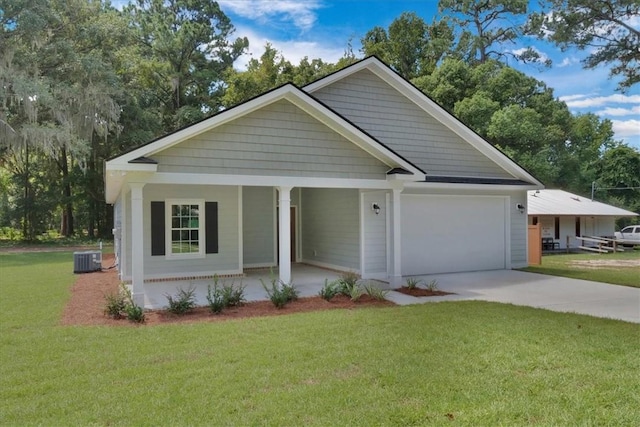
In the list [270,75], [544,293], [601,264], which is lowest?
[601,264]

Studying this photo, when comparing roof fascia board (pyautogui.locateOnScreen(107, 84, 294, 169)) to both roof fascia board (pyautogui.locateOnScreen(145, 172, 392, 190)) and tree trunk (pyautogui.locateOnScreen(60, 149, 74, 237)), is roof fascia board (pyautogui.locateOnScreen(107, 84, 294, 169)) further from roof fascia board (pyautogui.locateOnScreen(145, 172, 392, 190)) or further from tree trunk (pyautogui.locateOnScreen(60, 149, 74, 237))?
tree trunk (pyautogui.locateOnScreen(60, 149, 74, 237))

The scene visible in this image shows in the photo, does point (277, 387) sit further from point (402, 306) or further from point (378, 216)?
point (378, 216)

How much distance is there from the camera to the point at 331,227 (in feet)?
42.3

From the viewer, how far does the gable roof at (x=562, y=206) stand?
2248 centimetres

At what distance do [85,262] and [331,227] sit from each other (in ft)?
24.0

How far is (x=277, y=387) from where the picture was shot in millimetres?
4043

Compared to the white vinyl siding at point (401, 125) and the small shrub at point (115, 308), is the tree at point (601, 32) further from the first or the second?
the small shrub at point (115, 308)

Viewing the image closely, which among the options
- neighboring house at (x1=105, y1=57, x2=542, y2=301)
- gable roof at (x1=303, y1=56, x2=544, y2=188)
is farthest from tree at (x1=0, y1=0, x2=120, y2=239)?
gable roof at (x1=303, y1=56, x2=544, y2=188)

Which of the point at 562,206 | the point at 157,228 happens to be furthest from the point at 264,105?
the point at 562,206

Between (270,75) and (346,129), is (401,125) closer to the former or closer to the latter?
(346,129)

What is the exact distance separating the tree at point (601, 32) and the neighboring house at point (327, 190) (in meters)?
4.06

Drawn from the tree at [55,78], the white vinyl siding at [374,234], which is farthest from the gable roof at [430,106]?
the tree at [55,78]

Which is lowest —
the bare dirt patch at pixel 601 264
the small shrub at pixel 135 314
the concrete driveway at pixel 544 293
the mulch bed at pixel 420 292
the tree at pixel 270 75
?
the bare dirt patch at pixel 601 264

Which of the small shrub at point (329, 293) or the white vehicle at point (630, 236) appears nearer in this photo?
the small shrub at point (329, 293)
